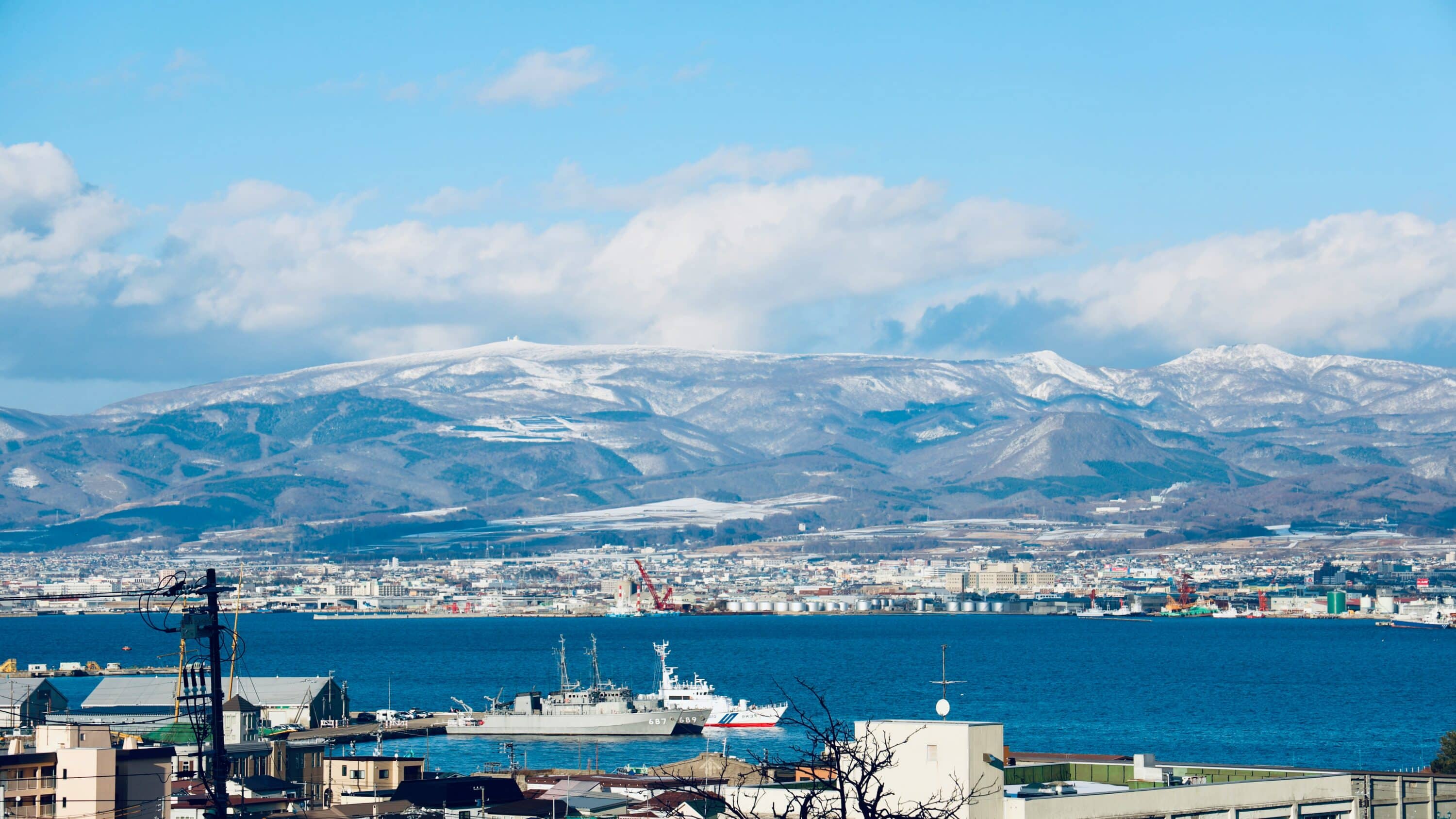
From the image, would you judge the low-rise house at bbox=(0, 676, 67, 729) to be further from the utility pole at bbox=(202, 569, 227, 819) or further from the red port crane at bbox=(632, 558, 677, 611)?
the red port crane at bbox=(632, 558, 677, 611)

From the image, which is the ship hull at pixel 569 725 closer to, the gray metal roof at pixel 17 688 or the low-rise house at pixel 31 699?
the low-rise house at pixel 31 699

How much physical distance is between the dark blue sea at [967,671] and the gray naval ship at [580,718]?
A: 3.49 feet

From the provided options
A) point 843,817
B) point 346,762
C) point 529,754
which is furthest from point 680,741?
point 843,817

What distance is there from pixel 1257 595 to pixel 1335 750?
114 meters

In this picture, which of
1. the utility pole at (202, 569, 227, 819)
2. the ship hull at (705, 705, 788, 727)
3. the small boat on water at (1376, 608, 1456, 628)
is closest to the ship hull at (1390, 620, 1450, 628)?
the small boat on water at (1376, 608, 1456, 628)

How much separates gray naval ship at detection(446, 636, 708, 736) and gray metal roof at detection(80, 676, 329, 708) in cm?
398

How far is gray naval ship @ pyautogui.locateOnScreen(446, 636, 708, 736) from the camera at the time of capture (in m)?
54.4

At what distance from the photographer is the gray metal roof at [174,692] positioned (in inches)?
2136

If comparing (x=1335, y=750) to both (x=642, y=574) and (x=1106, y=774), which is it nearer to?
(x=1106, y=774)

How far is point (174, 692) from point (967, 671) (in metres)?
34.6

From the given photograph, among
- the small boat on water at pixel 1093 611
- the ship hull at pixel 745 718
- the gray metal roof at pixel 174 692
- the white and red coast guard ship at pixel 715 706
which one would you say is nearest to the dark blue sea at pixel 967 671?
A: the ship hull at pixel 745 718

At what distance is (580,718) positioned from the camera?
55.1 meters

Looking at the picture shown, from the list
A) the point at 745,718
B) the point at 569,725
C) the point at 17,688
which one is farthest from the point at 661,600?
the point at 17,688

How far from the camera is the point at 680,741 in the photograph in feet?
174
